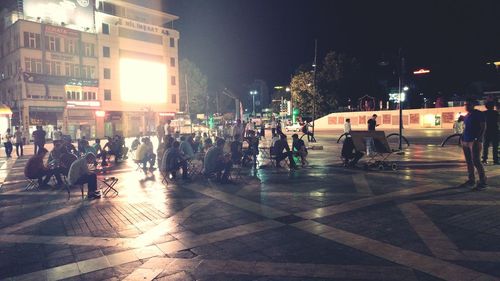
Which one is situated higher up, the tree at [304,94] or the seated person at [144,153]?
the tree at [304,94]

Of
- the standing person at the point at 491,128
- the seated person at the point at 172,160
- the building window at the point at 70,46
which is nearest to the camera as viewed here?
the seated person at the point at 172,160

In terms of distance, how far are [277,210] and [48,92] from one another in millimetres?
42787

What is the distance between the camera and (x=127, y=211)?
25.2ft

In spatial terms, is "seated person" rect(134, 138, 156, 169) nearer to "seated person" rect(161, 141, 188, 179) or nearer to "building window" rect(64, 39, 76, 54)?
"seated person" rect(161, 141, 188, 179)

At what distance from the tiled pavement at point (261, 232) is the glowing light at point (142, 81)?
41954 mm

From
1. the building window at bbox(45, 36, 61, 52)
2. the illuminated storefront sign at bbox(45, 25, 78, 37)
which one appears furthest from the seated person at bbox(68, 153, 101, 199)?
the illuminated storefront sign at bbox(45, 25, 78, 37)

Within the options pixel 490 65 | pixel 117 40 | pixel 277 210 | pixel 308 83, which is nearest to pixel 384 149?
pixel 277 210

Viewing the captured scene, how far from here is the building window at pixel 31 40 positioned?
40.8 meters

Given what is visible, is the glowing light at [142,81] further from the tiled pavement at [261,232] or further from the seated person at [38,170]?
the tiled pavement at [261,232]

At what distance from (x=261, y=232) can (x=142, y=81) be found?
4949cm

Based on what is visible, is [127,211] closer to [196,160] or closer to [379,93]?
[196,160]

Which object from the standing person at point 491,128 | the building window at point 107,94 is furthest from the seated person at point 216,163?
the building window at point 107,94

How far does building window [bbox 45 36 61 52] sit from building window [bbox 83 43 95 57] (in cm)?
306

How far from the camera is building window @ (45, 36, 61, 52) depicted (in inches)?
1666
